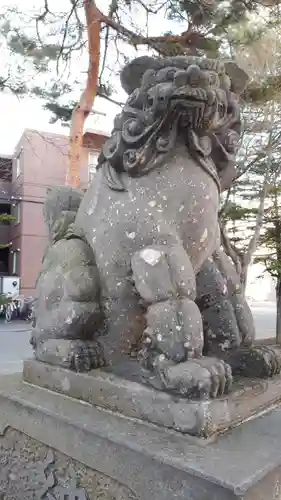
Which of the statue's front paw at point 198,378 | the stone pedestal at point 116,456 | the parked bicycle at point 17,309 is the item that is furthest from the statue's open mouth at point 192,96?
the parked bicycle at point 17,309

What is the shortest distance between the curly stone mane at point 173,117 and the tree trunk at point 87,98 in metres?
3.91

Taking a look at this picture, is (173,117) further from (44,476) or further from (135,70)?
(44,476)

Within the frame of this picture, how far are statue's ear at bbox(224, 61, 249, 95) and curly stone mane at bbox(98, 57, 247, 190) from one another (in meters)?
0.02

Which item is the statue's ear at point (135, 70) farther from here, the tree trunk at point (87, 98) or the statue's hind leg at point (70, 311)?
the tree trunk at point (87, 98)

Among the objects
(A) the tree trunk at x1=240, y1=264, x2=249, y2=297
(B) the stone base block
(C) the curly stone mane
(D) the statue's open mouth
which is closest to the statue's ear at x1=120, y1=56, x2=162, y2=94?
(C) the curly stone mane

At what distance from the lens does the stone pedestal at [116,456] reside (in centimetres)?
73

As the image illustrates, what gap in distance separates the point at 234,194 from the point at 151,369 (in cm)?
504

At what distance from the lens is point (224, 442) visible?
0.83 metres

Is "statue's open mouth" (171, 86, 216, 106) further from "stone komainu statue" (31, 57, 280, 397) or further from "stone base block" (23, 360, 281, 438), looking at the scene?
"stone base block" (23, 360, 281, 438)

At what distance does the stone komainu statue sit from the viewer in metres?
1.00

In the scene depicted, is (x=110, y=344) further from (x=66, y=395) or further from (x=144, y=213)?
(x=144, y=213)

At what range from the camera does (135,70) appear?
3.77 feet

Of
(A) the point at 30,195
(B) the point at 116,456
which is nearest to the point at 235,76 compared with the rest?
(B) the point at 116,456

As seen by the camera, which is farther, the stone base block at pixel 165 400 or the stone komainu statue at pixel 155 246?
the stone komainu statue at pixel 155 246
